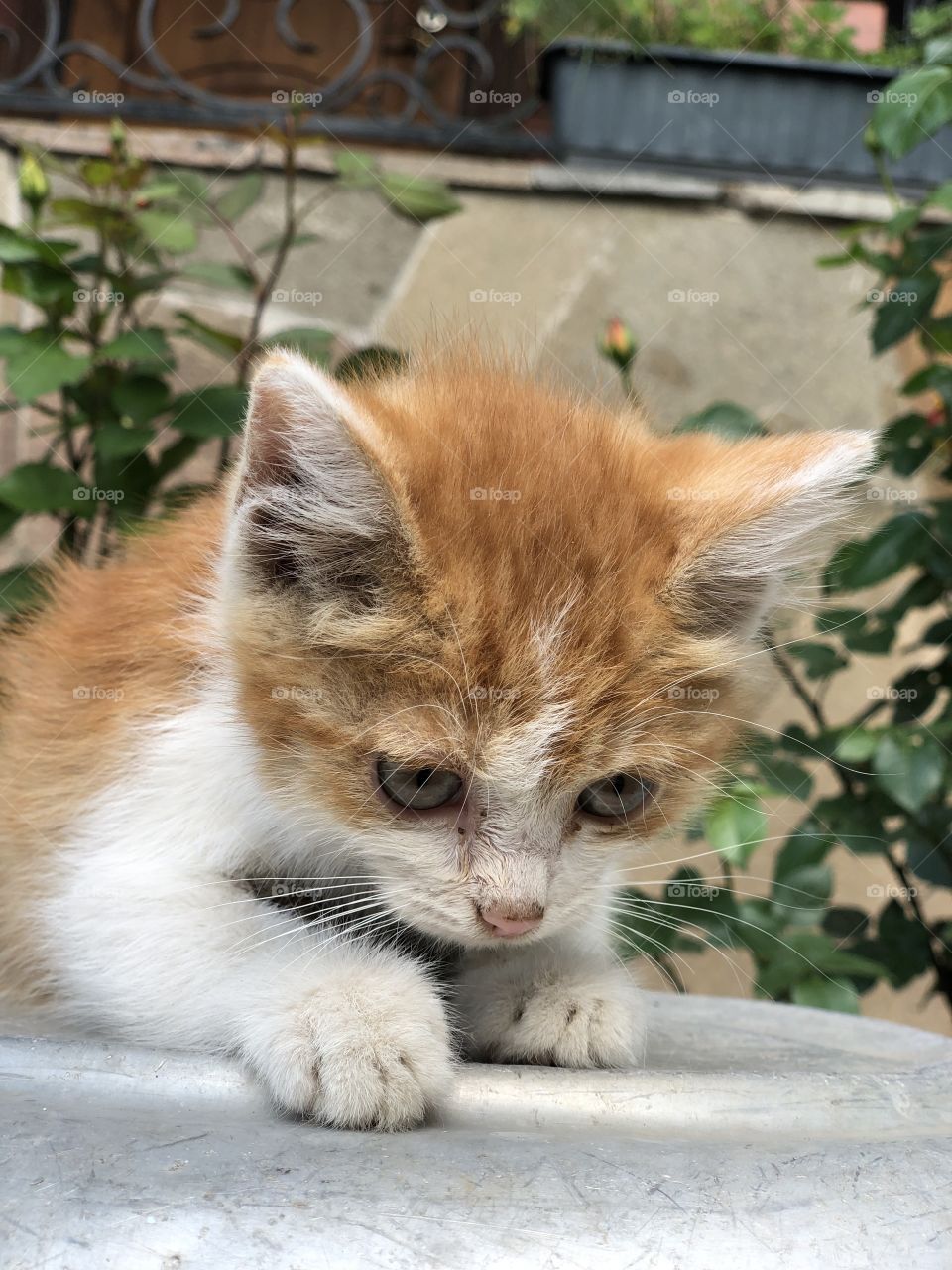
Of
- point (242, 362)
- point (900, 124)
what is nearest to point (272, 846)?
point (242, 362)

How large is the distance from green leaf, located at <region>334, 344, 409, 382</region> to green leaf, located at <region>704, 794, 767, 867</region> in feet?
2.63

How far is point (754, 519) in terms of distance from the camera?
137cm

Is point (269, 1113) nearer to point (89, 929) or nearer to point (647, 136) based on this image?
point (89, 929)

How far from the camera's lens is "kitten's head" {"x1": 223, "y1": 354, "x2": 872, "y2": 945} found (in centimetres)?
124

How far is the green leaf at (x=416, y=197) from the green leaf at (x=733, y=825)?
50.7 inches

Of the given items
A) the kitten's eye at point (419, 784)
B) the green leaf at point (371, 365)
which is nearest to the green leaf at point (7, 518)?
the green leaf at point (371, 365)

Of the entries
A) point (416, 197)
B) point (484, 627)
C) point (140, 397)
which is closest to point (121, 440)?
point (140, 397)

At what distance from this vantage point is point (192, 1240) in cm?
81

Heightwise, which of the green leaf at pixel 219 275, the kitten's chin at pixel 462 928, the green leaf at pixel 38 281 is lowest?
the kitten's chin at pixel 462 928

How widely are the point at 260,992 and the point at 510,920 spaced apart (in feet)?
0.91

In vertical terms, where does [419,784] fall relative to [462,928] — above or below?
above

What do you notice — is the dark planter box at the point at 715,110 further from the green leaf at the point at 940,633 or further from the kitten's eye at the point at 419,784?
the kitten's eye at the point at 419,784

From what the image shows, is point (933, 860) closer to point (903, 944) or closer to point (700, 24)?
point (903, 944)

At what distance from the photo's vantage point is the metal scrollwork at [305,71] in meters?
A: 3.28
